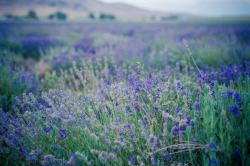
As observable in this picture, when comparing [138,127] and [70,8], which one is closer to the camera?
A: [138,127]

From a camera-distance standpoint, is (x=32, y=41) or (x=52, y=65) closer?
(x=52, y=65)

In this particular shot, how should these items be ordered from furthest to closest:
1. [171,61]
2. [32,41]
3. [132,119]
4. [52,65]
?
[32,41] → [52,65] → [171,61] → [132,119]

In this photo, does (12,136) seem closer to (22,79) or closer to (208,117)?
(208,117)

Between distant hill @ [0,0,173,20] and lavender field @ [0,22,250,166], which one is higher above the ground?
distant hill @ [0,0,173,20]

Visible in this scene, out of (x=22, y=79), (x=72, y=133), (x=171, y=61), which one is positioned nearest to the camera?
(x=72, y=133)

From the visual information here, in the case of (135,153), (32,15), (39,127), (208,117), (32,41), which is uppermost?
(32,15)

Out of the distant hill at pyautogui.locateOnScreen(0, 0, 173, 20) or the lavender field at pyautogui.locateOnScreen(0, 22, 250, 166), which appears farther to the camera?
the distant hill at pyautogui.locateOnScreen(0, 0, 173, 20)

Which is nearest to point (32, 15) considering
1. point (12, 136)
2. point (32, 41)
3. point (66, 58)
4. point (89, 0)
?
point (32, 41)

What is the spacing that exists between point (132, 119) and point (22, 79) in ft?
8.68

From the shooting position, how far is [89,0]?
489 ft

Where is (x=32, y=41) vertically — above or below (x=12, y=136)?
above

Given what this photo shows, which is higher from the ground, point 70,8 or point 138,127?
point 70,8

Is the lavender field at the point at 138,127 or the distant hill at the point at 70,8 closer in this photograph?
the lavender field at the point at 138,127

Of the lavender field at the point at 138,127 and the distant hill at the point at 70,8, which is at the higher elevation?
the distant hill at the point at 70,8
